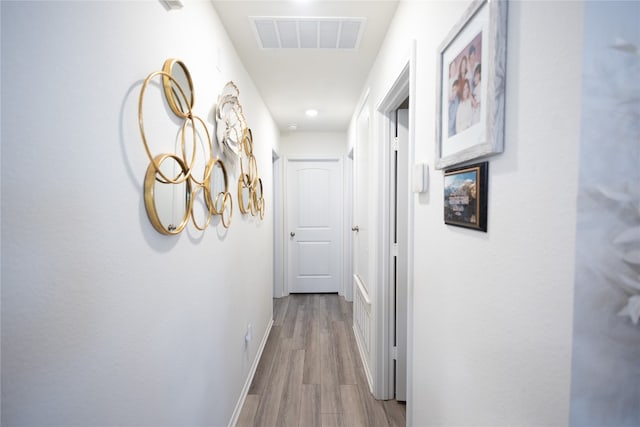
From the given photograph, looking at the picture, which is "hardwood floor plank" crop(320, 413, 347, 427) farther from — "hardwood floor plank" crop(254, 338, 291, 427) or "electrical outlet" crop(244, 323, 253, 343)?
"electrical outlet" crop(244, 323, 253, 343)

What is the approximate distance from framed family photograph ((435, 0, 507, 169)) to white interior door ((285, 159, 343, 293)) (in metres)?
3.23

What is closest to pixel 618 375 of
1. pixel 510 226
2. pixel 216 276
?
pixel 510 226

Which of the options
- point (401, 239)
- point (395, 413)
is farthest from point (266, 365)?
point (401, 239)

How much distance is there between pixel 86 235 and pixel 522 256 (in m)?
0.98

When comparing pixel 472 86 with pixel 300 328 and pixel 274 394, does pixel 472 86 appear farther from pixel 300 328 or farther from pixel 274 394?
pixel 300 328

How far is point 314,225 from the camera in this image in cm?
423

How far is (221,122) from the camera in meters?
1.51

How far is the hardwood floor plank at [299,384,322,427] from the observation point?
181 cm

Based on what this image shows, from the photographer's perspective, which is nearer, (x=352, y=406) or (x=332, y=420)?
(x=332, y=420)

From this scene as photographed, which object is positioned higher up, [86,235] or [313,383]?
[86,235]

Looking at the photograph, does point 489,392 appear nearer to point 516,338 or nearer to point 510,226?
point 516,338

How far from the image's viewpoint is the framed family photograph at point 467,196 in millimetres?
744

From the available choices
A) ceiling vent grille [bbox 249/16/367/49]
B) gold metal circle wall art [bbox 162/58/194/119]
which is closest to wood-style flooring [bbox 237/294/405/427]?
gold metal circle wall art [bbox 162/58/194/119]

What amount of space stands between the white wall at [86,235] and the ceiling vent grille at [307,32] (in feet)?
1.99
